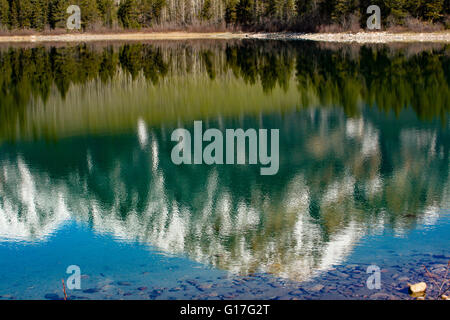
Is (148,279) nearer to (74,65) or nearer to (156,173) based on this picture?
(156,173)

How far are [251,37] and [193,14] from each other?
1362 inches

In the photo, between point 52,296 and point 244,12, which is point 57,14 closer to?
point 244,12

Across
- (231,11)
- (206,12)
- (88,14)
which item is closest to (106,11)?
(88,14)

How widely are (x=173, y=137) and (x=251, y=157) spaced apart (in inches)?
205

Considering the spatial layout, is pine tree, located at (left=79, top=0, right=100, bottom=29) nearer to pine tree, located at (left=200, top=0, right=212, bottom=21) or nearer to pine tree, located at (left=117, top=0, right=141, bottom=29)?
pine tree, located at (left=117, top=0, right=141, bottom=29)

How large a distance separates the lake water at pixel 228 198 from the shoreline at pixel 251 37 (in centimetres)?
5163

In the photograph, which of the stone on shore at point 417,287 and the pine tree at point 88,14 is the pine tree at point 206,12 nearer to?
the pine tree at point 88,14

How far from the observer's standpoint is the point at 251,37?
11988 cm

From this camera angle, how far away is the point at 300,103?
34.8 metres

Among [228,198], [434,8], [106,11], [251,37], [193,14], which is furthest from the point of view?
[193,14]

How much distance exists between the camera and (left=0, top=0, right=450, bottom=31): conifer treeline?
104 metres

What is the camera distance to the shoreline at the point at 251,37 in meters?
87.9

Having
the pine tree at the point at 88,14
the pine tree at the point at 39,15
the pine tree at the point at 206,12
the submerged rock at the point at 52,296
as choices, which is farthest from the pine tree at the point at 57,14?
the submerged rock at the point at 52,296
